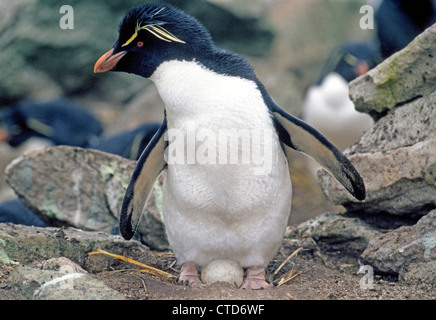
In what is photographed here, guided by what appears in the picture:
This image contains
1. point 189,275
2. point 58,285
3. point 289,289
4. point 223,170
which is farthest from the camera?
point 189,275

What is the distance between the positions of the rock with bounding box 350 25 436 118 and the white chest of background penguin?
638 mm

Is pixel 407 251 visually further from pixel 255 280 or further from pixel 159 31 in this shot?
pixel 159 31

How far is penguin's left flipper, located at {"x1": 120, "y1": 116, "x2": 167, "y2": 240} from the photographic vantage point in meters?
3.18

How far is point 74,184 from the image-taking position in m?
4.25

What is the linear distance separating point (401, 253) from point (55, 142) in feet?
15.2

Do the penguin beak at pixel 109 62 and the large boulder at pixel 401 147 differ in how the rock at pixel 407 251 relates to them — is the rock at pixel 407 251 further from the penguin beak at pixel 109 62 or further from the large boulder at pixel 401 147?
the penguin beak at pixel 109 62

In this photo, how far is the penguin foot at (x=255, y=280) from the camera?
305cm

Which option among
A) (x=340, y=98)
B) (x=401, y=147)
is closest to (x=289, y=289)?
(x=401, y=147)

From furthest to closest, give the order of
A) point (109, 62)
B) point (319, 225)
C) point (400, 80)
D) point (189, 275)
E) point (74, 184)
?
point (74, 184) < point (319, 225) < point (400, 80) < point (189, 275) < point (109, 62)

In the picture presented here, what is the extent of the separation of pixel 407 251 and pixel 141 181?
A: 1264 millimetres

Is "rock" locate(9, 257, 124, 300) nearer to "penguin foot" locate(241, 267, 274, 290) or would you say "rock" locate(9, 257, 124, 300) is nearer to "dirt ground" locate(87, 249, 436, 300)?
"dirt ground" locate(87, 249, 436, 300)
